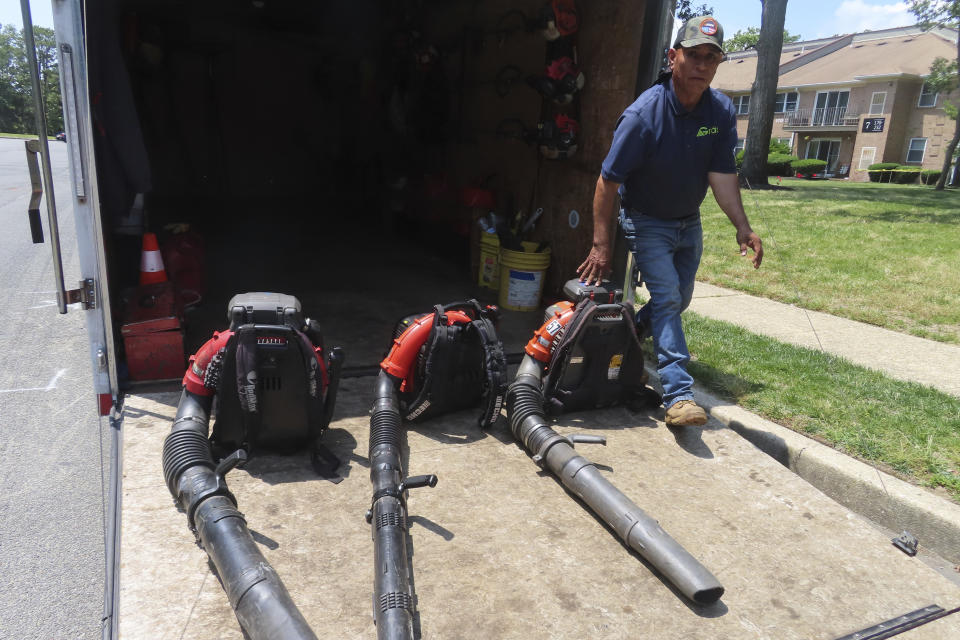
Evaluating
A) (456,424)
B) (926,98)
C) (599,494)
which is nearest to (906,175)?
(926,98)

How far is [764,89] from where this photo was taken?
16.5m

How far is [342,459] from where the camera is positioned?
125 inches

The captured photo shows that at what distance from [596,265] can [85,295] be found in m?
2.79

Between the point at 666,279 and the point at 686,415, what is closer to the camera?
the point at 686,415

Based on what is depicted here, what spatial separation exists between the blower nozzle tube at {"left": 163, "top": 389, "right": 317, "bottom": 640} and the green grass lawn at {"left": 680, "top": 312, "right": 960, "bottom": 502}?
9.85 ft

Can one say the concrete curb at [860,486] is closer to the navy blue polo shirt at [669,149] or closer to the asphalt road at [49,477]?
the navy blue polo shirt at [669,149]

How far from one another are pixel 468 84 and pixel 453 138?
797mm

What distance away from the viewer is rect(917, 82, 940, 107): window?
3719 centimetres

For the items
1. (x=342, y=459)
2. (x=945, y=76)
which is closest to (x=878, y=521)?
(x=342, y=459)

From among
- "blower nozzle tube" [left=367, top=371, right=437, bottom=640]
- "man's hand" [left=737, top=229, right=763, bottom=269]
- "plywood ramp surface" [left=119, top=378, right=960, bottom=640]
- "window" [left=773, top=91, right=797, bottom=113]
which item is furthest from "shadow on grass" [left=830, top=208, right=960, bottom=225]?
"window" [left=773, top=91, right=797, bottom=113]

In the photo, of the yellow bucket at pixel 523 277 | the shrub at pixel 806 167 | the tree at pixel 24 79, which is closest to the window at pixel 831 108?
the shrub at pixel 806 167

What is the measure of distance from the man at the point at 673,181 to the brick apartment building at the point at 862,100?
37.3 m

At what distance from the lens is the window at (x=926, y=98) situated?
1464 inches

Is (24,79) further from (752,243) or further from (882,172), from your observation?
(882,172)
